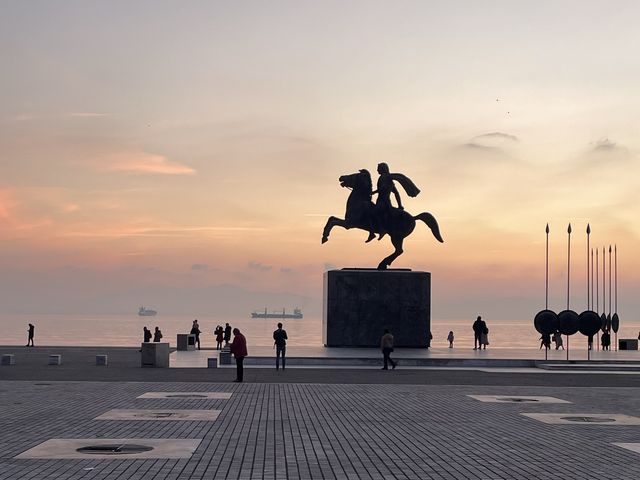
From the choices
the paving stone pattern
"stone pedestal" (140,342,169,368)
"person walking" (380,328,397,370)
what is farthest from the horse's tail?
the paving stone pattern

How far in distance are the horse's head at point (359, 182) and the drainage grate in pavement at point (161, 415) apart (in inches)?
941

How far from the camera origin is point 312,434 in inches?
573

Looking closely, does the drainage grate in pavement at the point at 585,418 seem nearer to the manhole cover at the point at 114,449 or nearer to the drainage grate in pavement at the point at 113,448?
the drainage grate in pavement at the point at 113,448

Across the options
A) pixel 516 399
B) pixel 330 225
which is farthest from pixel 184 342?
pixel 516 399

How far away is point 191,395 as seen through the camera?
20906 millimetres

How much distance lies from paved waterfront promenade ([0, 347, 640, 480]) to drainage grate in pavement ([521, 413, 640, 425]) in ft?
0.09

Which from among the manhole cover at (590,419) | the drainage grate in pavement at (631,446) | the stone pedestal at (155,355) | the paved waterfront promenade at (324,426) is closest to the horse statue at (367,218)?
the stone pedestal at (155,355)

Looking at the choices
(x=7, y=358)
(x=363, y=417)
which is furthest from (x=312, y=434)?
(x=7, y=358)

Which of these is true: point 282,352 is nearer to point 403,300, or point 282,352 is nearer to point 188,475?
point 403,300

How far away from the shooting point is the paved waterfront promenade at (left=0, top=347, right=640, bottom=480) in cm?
1157

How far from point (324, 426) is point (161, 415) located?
9.77 feet

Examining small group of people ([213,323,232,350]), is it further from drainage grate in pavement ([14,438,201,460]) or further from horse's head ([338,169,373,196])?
drainage grate in pavement ([14,438,201,460])

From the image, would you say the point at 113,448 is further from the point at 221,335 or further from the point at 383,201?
the point at 221,335

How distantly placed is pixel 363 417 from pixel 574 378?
13.6 metres
